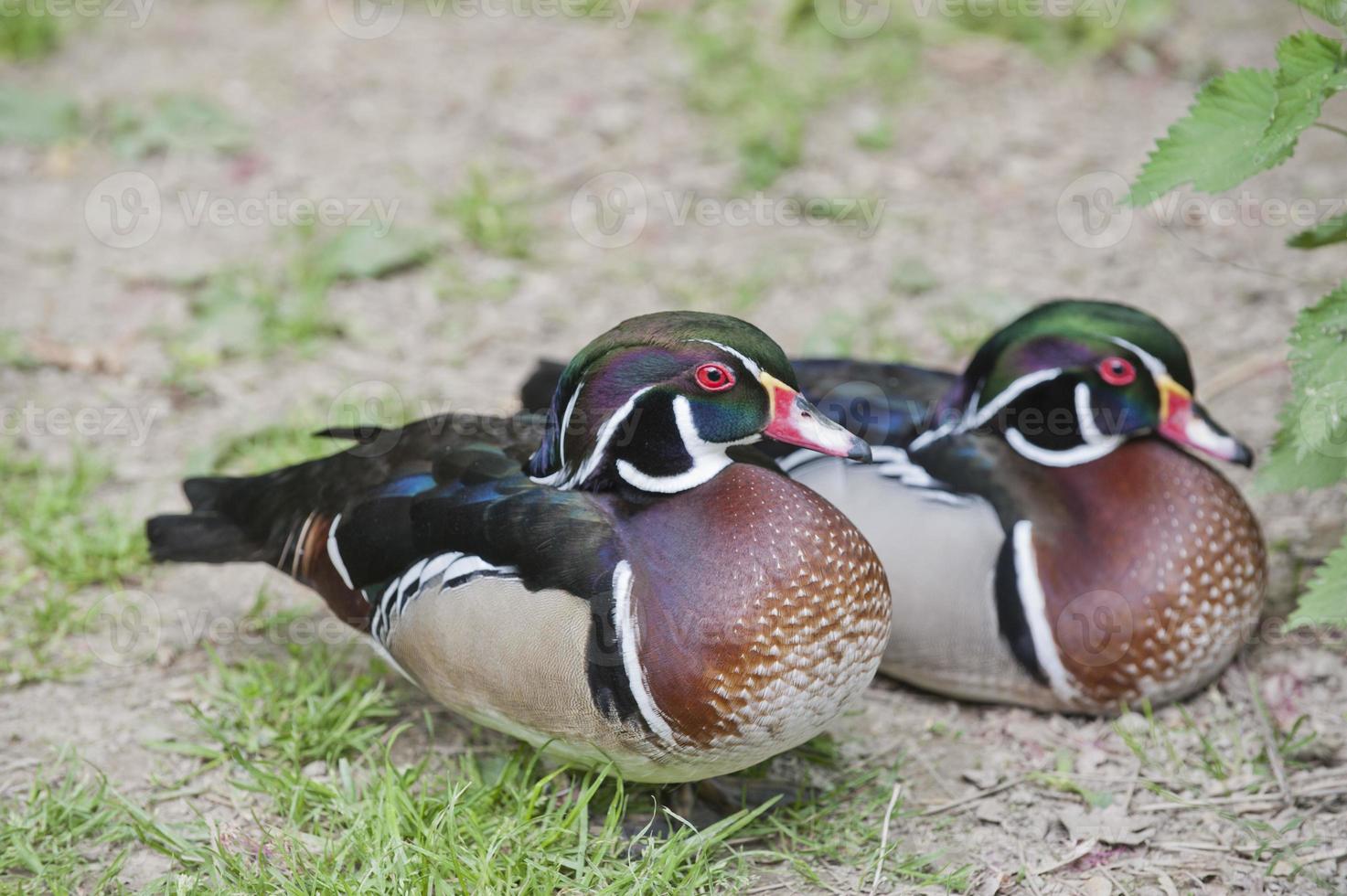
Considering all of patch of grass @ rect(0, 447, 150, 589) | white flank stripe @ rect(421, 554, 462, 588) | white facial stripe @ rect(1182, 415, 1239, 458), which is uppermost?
white facial stripe @ rect(1182, 415, 1239, 458)

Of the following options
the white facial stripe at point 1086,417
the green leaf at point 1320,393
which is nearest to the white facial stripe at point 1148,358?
the white facial stripe at point 1086,417

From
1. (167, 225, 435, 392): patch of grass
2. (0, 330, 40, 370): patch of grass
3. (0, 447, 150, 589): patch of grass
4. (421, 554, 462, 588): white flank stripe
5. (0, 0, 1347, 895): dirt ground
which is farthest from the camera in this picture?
(167, 225, 435, 392): patch of grass

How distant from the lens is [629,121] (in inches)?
217

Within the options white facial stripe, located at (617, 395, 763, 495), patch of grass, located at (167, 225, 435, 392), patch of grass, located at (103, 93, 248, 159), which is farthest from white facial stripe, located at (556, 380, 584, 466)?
patch of grass, located at (103, 93, 248, 159)

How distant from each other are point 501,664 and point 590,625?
0.66ft

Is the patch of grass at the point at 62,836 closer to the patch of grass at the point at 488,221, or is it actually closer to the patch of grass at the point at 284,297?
the patch of grass at the point at 284,297

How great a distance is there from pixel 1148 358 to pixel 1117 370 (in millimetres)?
70

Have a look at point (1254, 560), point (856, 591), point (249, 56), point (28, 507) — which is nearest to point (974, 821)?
point (856, 591)

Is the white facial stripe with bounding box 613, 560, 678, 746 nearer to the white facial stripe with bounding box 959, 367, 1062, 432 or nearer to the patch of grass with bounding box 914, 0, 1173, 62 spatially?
the white facial stripe with bounding box 959, 367, 1062, 432

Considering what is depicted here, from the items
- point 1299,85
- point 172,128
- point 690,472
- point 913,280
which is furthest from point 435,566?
point 172,128

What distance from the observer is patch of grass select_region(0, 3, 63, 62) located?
577cm

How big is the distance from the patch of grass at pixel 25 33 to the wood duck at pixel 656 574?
437 cm

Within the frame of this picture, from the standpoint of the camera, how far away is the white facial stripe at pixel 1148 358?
9.34 feet

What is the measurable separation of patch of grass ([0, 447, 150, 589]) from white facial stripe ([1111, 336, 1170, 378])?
2.37 m
